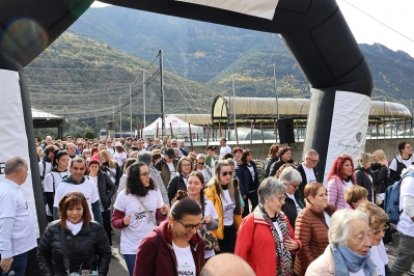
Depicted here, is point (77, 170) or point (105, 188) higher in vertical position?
point (77, 170)

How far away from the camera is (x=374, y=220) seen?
3.55m

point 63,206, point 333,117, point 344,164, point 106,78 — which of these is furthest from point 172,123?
point 106,78

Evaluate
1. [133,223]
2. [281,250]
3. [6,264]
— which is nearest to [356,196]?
[281,250]

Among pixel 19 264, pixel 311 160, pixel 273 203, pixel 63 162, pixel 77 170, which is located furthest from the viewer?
pixel 311 160

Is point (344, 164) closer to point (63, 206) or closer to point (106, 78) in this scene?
point (63, 206)

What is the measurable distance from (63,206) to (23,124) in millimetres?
2104

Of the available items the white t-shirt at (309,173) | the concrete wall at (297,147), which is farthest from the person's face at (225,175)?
the concrete wall at (297,147)

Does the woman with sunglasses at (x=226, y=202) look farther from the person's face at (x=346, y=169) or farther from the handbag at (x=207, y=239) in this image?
the person's face at (x=346, y=169)

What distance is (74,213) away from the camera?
3680mm

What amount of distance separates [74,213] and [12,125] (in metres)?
2.10

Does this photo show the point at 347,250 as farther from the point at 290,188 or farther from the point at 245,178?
the point at 245,178

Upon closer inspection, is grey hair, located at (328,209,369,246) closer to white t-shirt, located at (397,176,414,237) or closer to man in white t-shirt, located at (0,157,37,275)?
white t-shirt, located at (397,176,414,237)

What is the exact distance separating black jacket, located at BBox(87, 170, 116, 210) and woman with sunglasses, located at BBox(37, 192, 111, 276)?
10.4 ft

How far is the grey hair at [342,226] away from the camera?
3.00 metres
